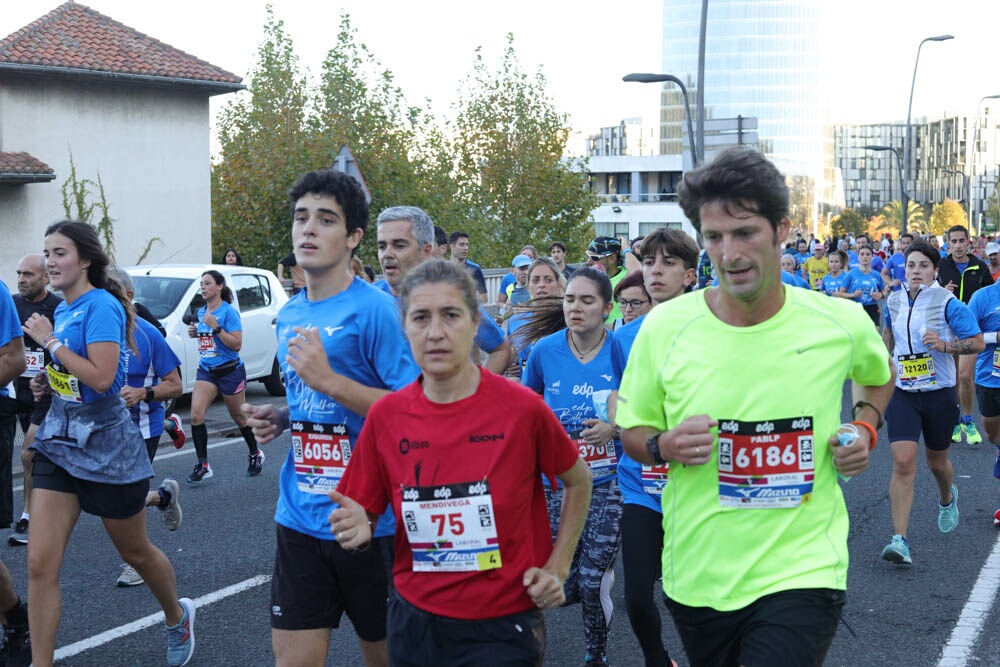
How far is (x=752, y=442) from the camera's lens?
2961 millimetres

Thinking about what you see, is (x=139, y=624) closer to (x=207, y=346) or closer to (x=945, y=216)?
(x=207, y=346)

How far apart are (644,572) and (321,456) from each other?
4.97ft

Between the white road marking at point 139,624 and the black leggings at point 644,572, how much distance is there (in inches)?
102

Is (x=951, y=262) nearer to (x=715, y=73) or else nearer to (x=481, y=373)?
(x=481, y=373)

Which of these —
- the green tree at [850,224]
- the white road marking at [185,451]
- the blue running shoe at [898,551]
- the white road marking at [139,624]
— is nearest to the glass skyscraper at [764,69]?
the green tree at [850,224]

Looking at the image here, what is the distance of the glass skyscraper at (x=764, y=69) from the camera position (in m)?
145

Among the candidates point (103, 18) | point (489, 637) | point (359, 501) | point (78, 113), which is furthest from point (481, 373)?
point (103, 18)

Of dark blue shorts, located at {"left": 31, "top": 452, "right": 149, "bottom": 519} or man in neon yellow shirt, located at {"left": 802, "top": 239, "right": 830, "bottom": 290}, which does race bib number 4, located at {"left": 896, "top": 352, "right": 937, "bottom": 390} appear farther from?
man in neon yellow shirt, located at {"left": 802, "top": 239, "right": 830, "bottom": 290}

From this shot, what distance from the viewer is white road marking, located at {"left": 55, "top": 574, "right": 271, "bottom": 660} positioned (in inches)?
218

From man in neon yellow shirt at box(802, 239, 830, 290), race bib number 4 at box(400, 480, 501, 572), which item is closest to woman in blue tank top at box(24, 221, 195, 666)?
race bib number 4 at box(400, 480, 501, 572)

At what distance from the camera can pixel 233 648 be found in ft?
18.2

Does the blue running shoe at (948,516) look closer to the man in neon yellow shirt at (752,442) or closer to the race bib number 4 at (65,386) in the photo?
the man in neon yellow shirt at (752,442)

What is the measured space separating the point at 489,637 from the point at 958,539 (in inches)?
218

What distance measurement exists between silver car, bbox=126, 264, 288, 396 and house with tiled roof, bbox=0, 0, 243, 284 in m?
11.1
